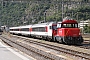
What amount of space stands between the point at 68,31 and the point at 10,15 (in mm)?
114598

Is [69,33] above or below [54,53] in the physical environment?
below

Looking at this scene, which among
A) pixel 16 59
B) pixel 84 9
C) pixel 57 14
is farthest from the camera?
pixel 57 14

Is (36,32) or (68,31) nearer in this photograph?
(68,31)

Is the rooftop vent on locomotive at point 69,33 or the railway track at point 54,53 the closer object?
the railway track at point 54,53

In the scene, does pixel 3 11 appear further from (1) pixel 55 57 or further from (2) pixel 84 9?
(1) pixel 55 57

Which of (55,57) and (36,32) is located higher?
(55,57)

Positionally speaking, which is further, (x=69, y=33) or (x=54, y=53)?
(x=69, y=33)

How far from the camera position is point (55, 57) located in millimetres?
15344

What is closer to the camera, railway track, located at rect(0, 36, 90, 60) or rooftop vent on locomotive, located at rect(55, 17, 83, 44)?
railway track, located at rect(0, 36, 90, 60)

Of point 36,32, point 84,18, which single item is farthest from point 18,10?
point 36,32

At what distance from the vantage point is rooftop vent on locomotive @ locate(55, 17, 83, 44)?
3041 centimetres

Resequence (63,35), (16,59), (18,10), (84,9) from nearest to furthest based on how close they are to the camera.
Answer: (16,59)
(63,35)
(84,9)
(18,10)

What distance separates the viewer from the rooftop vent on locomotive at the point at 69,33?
99.8ft

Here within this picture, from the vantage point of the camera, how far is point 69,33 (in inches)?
1214
